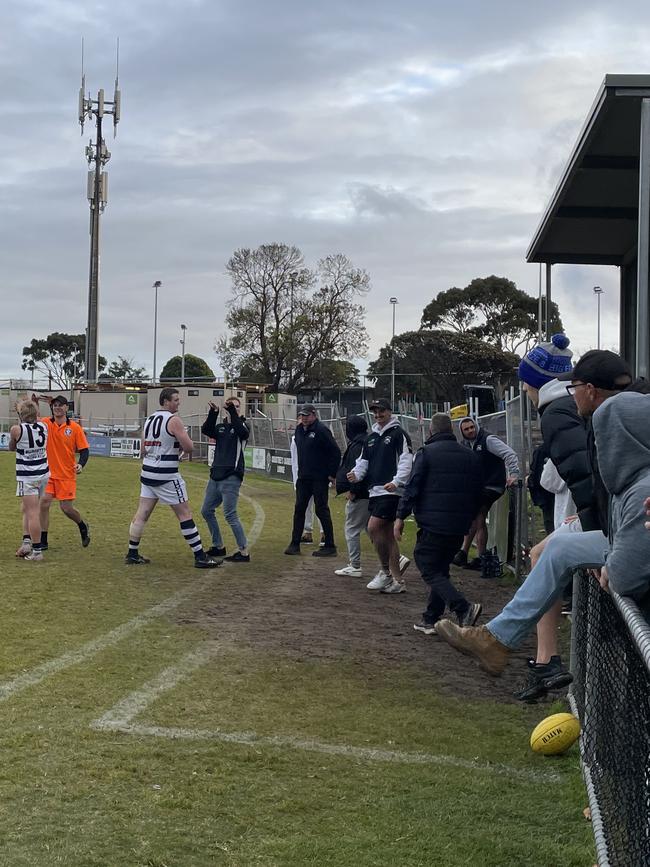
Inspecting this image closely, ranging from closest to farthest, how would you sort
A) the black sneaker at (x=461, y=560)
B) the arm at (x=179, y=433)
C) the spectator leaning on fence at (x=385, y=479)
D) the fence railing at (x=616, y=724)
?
the fence railing at (x=616, y=724) → the spectator leaning on fence at (x=385, y=479) → the arm at (x=179, y=433) → the black sneaker at (x=461, y=560)

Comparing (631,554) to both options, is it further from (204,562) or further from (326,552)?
(326,552)

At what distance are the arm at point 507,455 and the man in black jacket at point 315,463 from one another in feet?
7.12

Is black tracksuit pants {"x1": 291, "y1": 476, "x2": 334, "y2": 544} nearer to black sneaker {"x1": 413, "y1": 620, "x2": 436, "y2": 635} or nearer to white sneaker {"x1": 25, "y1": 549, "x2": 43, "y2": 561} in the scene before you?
white sneaker {"x1": 25, "y1": 549, "x2": 43, "y2": 561}

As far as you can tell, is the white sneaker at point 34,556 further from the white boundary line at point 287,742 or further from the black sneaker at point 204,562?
the white boundary line at point 287,742

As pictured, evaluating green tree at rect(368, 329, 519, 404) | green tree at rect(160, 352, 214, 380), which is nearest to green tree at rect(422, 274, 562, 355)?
green tree at rect(368, 329, 519, 404)

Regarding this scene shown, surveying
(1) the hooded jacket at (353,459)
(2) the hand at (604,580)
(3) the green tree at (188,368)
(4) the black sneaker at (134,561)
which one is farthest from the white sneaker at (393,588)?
(3) the green tree at (188,368)

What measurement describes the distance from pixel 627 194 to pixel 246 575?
598 centimetres

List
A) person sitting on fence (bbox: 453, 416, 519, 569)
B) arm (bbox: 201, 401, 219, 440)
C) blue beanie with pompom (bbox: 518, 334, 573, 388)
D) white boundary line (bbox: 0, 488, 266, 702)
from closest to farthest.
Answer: white boundary line (bbox: 0, 488, 266, 702) < blue beanie with pompom (bbox: 518, 334, 573, 388) < person sitting on fence (bbox: 453, 416, 519, 569) < arm (bbox: 201, 401, 219, 440)

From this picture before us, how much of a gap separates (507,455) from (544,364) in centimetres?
455

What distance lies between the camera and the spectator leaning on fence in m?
9.84

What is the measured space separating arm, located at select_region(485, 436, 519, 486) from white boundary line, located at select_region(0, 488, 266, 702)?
3.42 m

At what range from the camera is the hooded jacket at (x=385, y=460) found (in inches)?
392

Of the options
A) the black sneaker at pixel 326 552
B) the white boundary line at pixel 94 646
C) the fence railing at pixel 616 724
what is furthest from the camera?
the black sneaker at pixel 326 552

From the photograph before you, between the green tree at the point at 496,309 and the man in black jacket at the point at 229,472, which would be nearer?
the man in black jacket at the point at 229,472
